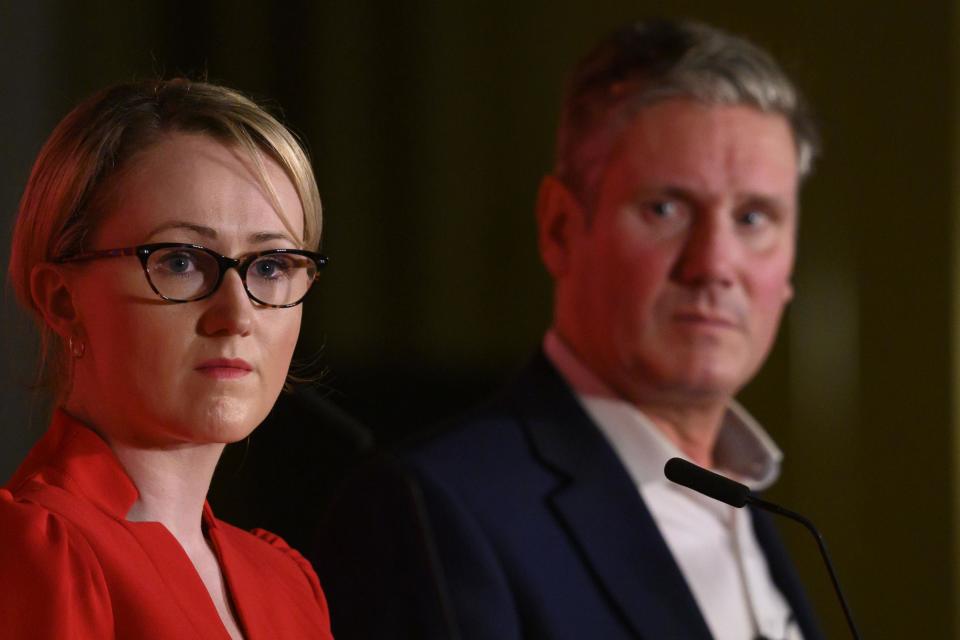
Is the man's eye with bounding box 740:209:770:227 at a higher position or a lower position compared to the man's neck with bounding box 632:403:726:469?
higher

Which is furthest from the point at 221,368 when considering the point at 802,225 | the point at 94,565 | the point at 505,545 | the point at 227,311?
the point at 802,225

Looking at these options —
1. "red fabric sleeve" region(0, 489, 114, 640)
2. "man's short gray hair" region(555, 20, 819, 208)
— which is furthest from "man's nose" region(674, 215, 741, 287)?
"red fabric sleeve" region(0, 489, 114, 640)

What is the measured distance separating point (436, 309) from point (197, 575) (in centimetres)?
174

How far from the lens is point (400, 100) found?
8.55 ft

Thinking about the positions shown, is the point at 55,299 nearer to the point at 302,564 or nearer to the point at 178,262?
the point at 178,262

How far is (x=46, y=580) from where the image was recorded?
32.1 inches

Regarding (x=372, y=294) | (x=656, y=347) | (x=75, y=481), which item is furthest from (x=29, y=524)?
(x=372, y=294)

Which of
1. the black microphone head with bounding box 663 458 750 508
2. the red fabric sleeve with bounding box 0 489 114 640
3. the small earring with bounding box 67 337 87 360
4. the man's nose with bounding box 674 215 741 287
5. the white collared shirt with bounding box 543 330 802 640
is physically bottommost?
the white collared shirt with bounding box 543 330 802 640

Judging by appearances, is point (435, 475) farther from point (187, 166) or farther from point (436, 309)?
point (436, 309)

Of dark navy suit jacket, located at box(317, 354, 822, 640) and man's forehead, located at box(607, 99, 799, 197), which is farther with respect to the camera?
man's forehead, located at box(607, 99, 799, 197)

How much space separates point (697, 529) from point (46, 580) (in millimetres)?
913

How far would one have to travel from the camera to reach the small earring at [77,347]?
923 mm

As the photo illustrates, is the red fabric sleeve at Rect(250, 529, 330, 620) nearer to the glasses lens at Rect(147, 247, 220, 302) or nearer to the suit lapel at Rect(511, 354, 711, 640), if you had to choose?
the glasses lens at Rect(147, 247, 220, 302)

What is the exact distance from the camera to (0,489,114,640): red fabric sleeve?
0.81m
